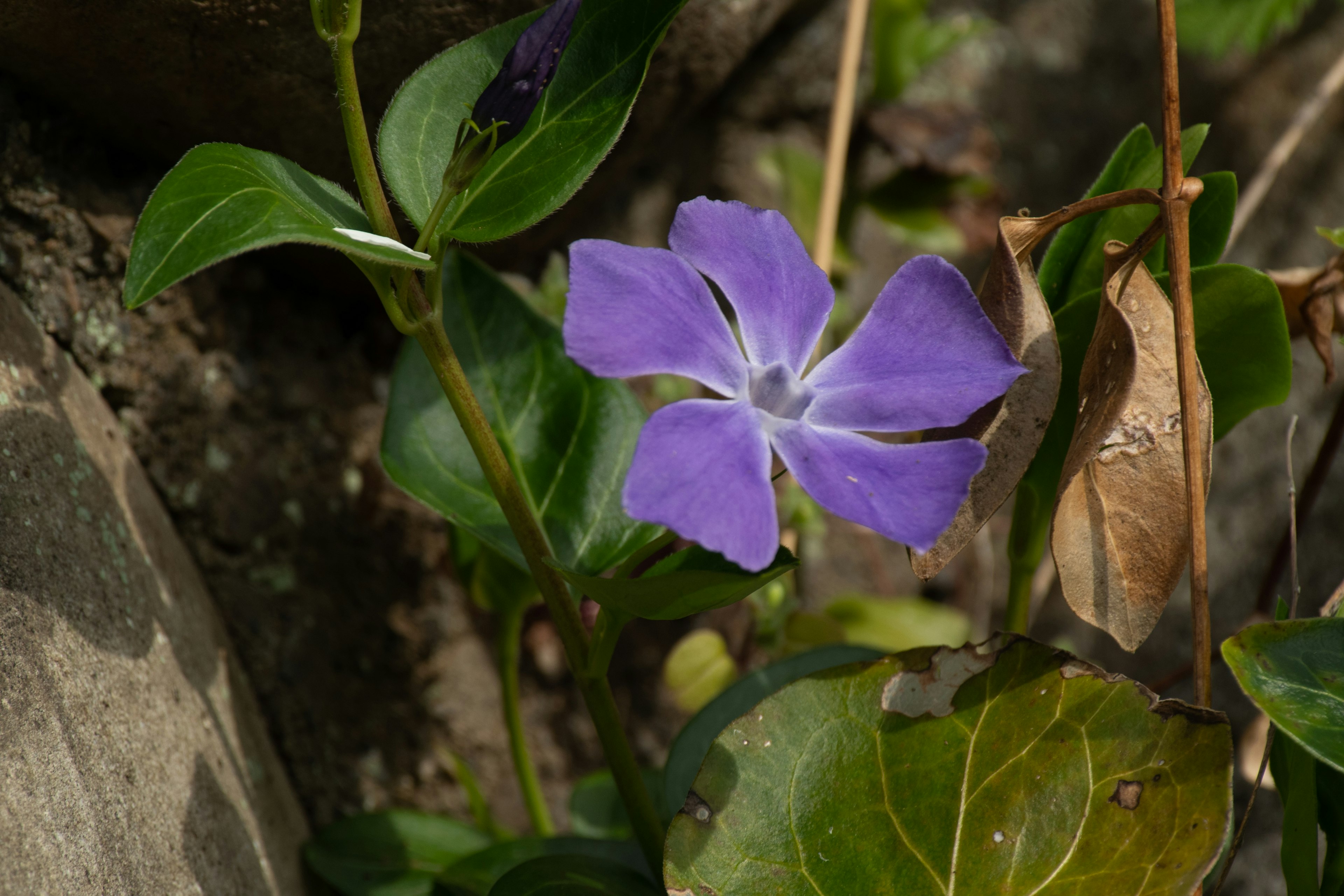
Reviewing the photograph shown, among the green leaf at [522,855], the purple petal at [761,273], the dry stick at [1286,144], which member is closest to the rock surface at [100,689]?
the green leaf at [522,855]

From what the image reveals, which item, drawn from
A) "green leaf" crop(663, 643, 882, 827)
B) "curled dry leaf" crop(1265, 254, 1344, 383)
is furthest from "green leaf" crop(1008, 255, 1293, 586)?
"green leaf" crop(663, 643, 882, 827)

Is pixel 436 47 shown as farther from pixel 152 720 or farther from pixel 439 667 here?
pixel 439 667

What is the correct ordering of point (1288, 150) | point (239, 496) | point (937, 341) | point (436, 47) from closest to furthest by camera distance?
point (937, 341) < point (436, 47) < point (239, 496) < point (1288, 150)

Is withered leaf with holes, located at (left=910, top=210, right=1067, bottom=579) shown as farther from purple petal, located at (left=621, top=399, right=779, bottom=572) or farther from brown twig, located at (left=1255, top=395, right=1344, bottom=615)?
brown twig, located at (left=1255, top=395, right=1344, bottom=615)

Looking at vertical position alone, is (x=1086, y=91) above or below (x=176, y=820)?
above

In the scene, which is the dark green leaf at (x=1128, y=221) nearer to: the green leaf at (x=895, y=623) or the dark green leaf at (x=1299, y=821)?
the dark green leaf at (x=1299, y=821)

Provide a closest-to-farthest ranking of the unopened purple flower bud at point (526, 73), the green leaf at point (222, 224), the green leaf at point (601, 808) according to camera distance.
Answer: the green leaf at point (222, 224) < the unopened purple flower bud at point (526, 73) < the green leaf at point (601, 808)

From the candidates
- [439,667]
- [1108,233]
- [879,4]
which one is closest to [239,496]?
[439,667]
